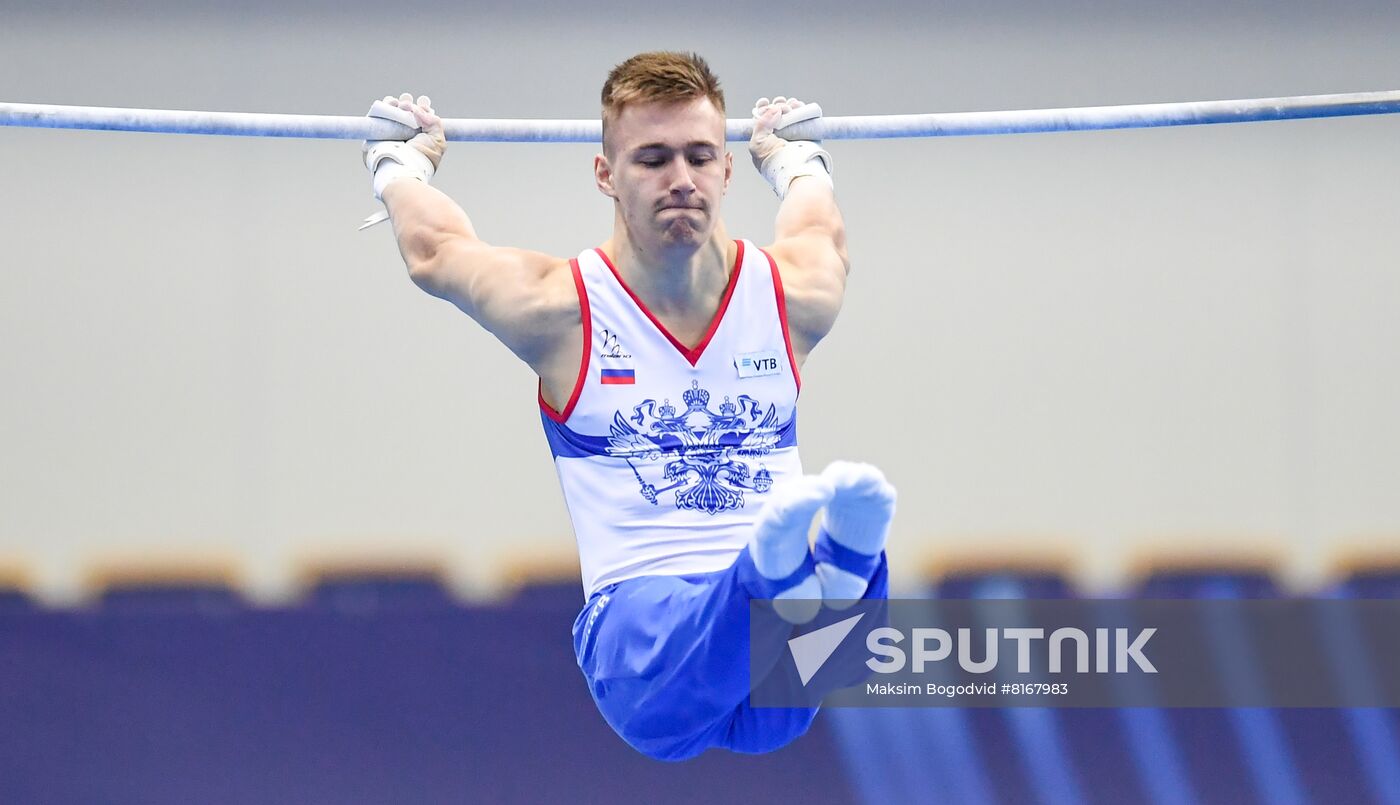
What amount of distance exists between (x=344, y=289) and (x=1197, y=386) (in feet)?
10.8

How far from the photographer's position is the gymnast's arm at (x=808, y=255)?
8.61 ft

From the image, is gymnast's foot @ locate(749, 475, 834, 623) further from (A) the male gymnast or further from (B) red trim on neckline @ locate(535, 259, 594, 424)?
(B) red trim on neckline @ locate(535, 259, 594, 424)

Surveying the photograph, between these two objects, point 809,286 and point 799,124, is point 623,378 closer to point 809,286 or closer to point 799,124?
point 809,286

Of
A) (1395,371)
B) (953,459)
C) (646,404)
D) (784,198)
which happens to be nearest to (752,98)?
(953,459)

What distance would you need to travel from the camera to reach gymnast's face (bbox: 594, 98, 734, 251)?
2371 mm

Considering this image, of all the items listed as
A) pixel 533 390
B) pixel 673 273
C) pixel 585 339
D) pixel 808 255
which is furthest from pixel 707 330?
pixel 533 390

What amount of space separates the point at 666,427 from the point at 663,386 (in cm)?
7

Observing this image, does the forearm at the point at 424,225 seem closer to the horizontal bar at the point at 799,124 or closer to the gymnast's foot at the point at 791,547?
the horizontal bar at the point at 799,124

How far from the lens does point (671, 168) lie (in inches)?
93.3

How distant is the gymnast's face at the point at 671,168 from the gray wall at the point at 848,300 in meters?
2.89

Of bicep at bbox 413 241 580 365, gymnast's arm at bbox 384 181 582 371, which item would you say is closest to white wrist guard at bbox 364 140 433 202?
gymnast's arm at bbox 384 181 582 371

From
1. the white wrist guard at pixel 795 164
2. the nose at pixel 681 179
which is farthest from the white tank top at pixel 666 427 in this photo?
the white wrist guard at pixel 795 164

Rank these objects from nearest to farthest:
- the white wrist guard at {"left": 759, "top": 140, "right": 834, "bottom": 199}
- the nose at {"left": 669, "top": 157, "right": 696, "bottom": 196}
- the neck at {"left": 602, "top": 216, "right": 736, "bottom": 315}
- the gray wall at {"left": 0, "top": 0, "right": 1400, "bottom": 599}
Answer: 1. the nose at {"left": 669, "top": 157, "right": 696, "bottom": 196}
2. the neck at {"left": 602, "top": 216, "right": 736, "bottom": 315}
3. the white wrist guard at {"left": 759, "top": 140, "right": 834, "bottom": 199}
4. the gray wall at {"left": 0, "top": 0, "right": 1400, "bottom": 599}

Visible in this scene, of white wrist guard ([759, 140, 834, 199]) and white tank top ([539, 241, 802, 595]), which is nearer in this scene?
white tank top ([539, 241, 802, 595])
